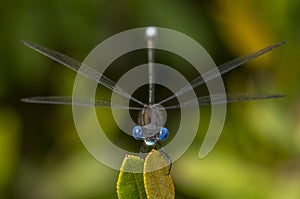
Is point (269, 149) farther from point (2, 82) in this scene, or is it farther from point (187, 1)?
point (2, 82)

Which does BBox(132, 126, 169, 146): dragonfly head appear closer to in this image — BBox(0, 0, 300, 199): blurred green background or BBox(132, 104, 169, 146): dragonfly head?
BBox(132, 104, 169, 146): dragonfly head

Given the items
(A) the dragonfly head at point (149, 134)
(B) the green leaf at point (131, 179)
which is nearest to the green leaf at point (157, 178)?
(B) the green leaf at point (131, 179)

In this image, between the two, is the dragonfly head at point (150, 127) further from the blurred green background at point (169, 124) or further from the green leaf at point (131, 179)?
the blurred green background at point (169, 124)

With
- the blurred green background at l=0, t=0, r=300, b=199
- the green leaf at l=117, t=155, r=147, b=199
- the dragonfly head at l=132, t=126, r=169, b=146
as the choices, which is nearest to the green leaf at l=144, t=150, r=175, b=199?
the green leaf at l=117, t=155, r=147, b=199

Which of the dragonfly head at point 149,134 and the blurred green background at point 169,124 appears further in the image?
the blurred green background at point 169,124

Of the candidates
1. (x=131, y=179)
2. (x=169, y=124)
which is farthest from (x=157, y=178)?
(x=169, y=124)

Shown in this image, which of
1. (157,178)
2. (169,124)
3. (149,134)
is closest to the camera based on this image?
(157,178)

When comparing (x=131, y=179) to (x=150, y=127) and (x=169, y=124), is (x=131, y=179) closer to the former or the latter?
(x=150, y=127)
